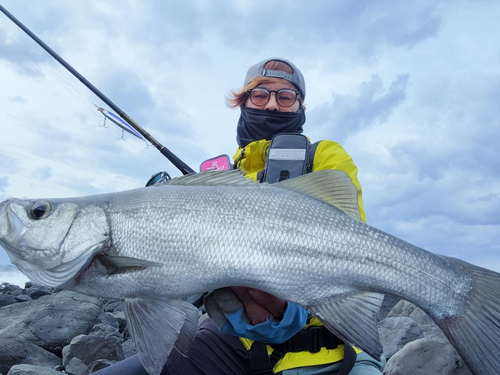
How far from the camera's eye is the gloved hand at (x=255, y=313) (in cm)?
264

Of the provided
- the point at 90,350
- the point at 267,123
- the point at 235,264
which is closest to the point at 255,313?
the point at 235,264

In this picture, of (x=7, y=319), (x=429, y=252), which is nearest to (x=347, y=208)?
(x=429, y=252)

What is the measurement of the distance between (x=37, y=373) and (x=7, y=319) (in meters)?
3.78

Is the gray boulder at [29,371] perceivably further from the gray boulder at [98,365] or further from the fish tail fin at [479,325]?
the fish tail fin at [479,325]

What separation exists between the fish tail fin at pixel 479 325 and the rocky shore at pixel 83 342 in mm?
3176

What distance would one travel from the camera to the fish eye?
248 cm

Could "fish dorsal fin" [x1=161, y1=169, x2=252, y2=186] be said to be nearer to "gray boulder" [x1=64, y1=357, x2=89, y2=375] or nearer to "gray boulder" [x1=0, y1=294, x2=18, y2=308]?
"gray boulder" [x1=64, y1=357, x2=89, y2=375]

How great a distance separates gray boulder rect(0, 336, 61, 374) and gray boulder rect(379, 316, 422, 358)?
5.37 meters

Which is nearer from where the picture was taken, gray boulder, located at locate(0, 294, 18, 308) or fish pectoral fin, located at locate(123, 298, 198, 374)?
fish pectoral fin, located at locate(123, 298, 198, 374)

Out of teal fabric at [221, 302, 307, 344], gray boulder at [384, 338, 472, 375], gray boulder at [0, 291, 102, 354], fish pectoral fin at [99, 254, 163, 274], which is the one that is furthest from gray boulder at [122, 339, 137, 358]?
fish pectoral fin at [99, 254, 163, 274]

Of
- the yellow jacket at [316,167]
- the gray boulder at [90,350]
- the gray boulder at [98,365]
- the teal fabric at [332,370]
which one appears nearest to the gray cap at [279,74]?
the yellow jacket at [316,167]

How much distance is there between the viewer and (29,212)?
2.48 m

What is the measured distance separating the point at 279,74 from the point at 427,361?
13.7 feet

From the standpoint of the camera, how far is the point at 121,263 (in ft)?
7.87
